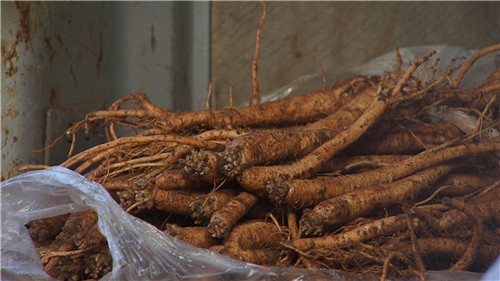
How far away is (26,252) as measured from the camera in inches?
44.2

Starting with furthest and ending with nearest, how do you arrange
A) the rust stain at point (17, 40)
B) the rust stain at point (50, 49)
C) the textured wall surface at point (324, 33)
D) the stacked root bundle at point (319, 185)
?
the textured wall surface at point (324, 33) < the rust stain at point (50, 49) < the rust stain at point (17, 40) < the stacked root bundle at point (319, 185)

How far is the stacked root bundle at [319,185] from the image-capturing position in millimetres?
1228

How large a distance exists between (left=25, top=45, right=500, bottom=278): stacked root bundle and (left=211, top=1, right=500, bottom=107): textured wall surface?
792mm

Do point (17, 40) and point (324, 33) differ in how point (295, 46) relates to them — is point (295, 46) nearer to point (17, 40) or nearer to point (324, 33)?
point (324, 33)

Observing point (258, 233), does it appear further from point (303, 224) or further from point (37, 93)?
point (37, 93)

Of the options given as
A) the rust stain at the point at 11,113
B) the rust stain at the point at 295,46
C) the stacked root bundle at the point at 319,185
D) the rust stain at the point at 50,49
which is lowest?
the stacked root bundle at the point at 319,185

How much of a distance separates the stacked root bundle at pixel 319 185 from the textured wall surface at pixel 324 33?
792 mm

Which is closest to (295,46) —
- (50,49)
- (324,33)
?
(324,33)

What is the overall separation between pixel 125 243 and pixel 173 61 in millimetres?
1422

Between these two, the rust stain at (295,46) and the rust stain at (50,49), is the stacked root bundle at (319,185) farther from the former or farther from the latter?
the rust stain at (295,46)

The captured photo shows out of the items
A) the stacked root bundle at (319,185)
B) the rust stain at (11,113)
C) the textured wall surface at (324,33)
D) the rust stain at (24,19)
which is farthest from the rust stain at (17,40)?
the textured wall surface at (324,33)

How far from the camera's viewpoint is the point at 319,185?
52.7 inches

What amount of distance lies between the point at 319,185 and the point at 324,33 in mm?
1380

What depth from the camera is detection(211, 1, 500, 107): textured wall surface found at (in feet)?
8.16
